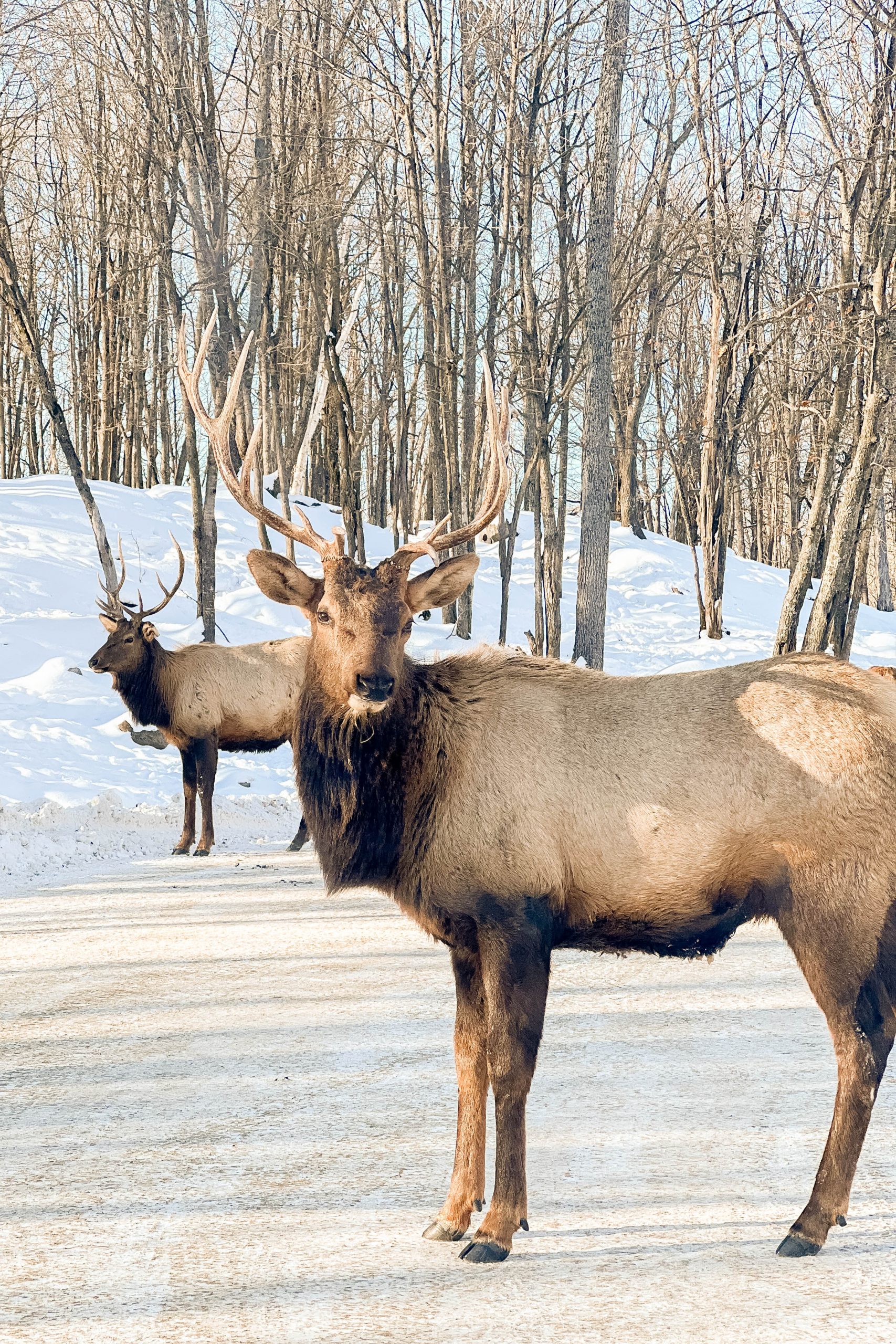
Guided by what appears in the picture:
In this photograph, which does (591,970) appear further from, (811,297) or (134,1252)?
(811,297)

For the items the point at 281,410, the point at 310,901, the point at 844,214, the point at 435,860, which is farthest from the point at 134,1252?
the point at 281,410

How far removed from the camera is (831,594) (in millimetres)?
Answer: 15641

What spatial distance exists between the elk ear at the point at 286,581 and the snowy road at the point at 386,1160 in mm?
1941

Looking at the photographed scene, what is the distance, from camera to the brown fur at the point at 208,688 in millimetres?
13508

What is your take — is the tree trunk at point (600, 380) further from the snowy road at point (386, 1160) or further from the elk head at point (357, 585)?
the elk head at point (357, 585)

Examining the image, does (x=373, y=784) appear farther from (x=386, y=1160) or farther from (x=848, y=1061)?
(x=848, y=1061)

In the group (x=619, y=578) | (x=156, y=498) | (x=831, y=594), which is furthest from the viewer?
(x=619, y=578)

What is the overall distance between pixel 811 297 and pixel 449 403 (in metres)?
8.29

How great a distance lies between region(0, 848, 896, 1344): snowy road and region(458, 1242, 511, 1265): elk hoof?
0.03 meters

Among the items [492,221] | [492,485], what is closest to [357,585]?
[492,485]

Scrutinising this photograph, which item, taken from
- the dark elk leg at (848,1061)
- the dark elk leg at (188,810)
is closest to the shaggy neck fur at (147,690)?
the dark elk leg at (188,810)

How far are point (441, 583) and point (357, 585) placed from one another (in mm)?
402

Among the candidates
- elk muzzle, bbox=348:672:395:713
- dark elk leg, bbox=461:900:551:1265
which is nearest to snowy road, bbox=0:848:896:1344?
dark elk leg, bbox=461:900:551:1265

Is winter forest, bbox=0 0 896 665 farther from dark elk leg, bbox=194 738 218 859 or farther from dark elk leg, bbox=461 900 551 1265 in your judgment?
dark elk leg, bbox=461 900 551 1265
